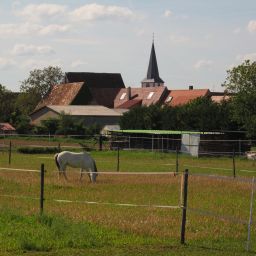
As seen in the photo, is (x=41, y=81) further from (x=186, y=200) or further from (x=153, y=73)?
(x=186, y=200)

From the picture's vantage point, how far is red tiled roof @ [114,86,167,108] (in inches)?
4213

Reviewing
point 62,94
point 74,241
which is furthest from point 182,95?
point 74,241

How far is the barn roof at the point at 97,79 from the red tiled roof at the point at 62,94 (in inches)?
589

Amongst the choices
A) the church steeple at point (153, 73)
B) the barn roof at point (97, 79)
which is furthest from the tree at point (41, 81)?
the church steeple at point (153, 73)

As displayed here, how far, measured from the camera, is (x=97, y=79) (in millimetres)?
126625

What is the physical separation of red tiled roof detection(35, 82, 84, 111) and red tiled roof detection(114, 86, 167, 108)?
31.3ft

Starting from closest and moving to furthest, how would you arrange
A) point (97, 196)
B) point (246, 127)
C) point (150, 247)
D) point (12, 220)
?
1. point (150, 247)
2. point (12, 220)
3. point (97, 196)
4. point (246, 127)

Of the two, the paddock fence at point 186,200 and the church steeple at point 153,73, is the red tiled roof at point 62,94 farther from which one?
the paddock fence at point 186,200

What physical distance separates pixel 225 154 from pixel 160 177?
2452 cm

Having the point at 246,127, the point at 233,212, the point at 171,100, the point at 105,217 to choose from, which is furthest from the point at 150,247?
the point at 171,100

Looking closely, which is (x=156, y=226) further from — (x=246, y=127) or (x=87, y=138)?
(x=87, y=138)

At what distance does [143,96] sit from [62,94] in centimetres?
1430

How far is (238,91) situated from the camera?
61.7 metres

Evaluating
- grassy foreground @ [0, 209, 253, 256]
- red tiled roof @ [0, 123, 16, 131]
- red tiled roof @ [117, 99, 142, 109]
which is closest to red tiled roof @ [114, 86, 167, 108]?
red tiled roof @ [117, 99, 142, 109]
